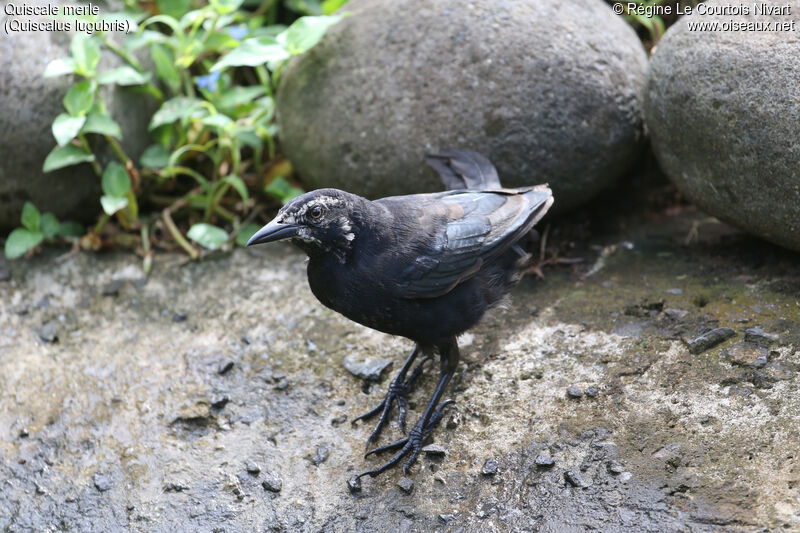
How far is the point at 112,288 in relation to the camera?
15.8 feet

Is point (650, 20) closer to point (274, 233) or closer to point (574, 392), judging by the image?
point (574, 392)

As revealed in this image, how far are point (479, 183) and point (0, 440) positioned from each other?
281 centimetres

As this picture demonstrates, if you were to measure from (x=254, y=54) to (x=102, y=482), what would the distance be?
2.61 metres

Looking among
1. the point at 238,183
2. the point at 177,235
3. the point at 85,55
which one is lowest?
the point at 177,235

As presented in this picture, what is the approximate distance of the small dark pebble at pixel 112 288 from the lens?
477 cm

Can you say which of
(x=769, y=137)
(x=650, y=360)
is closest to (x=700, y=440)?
(x=650, y=360)

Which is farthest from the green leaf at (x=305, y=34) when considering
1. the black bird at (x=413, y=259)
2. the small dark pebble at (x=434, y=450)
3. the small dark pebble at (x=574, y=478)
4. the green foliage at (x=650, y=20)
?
the small dark pebble at (x=574, y=478)

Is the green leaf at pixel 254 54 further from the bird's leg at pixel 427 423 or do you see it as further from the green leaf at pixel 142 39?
the bird's leg at pixel 427 423

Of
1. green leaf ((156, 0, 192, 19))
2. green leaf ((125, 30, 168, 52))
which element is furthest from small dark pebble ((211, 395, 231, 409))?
green leaf ((156, 0, 192, 19))

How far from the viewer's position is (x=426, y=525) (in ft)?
10.3

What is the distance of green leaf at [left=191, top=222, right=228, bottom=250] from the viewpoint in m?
4.88

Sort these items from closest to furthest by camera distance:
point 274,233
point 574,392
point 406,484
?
point 274,233 < point 406,484 < point 574,392

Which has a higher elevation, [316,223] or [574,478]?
[316,223]

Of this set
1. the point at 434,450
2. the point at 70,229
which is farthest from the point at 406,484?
the point at 70,229
